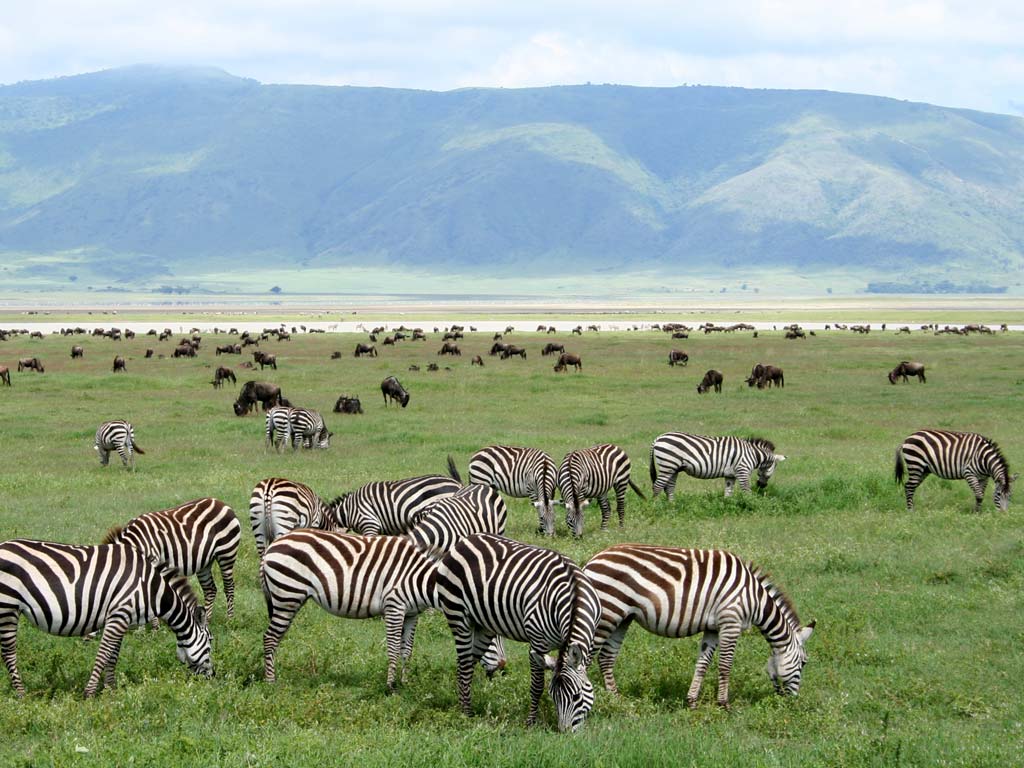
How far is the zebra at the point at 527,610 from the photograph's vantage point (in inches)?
395

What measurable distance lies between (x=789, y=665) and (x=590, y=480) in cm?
827

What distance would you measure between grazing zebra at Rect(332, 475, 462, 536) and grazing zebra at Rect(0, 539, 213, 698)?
4.78 meters

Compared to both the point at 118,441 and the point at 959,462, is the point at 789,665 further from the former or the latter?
the point at 118,441

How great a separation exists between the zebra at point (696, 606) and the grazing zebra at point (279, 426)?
63.7 feet

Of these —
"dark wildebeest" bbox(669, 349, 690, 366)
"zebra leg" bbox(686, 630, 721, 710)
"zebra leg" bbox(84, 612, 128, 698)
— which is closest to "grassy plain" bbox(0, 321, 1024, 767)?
"zebra leg" bbox(686, 630, 721, 710)

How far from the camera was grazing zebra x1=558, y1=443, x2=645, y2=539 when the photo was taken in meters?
18.9

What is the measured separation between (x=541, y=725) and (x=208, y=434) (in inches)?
958

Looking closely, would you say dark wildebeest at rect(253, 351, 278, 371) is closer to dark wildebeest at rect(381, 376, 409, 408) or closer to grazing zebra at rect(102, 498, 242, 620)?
dark wildebeest at rect(381, 376, 409, 408)

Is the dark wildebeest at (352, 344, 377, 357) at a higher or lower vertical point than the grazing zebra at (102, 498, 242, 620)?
higher

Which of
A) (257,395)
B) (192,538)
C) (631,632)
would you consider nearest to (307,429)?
(257,395)

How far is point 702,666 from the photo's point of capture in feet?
36.9

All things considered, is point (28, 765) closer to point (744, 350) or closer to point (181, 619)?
point (181, 619)

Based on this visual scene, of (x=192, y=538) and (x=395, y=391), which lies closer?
(x=192, y=538)

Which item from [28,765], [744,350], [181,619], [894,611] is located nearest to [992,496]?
[894,611]
